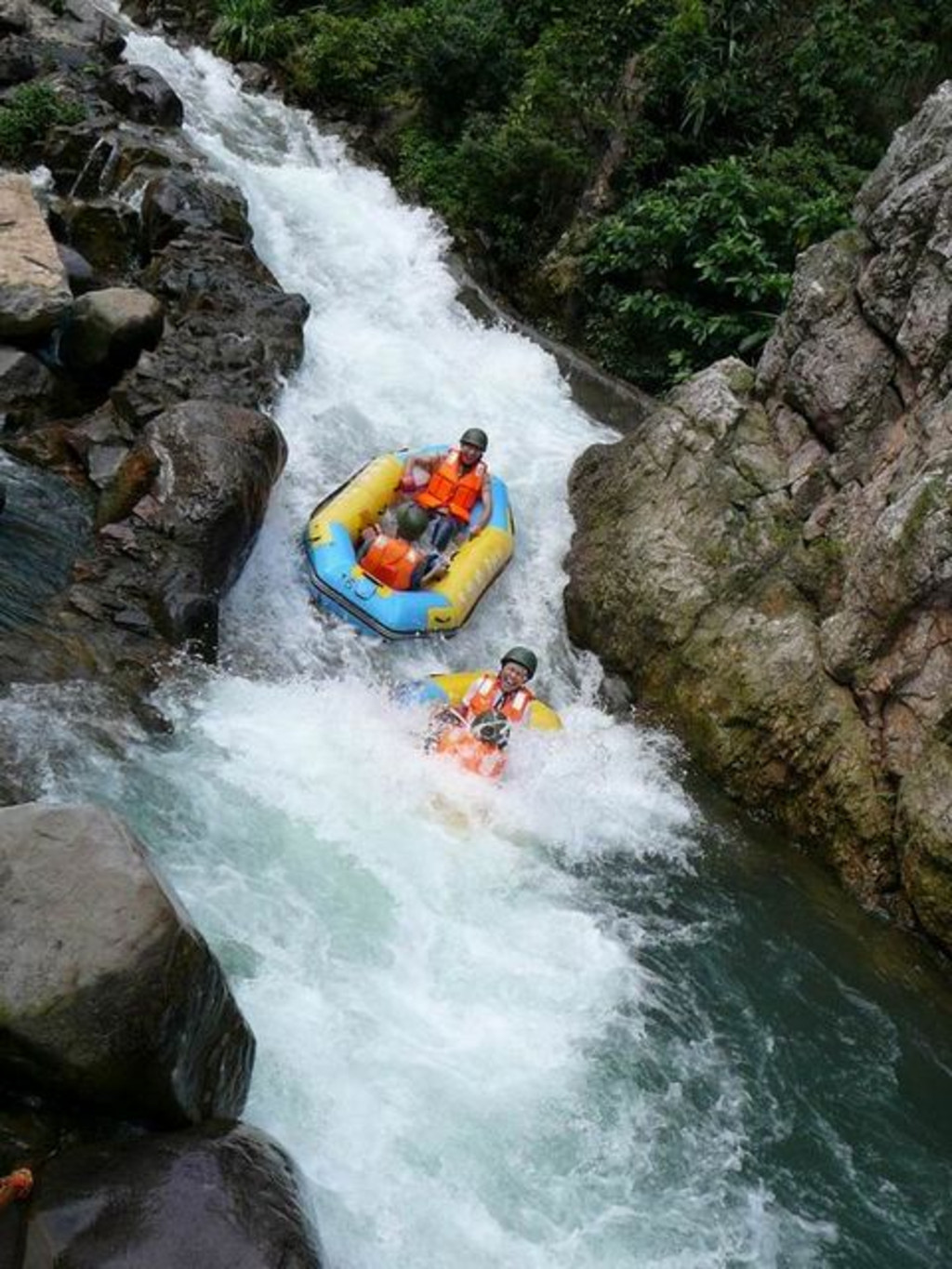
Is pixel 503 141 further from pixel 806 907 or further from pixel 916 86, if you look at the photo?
pixel 806 907

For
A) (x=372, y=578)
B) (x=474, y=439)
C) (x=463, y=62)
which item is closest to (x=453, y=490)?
(x=474, y=439)

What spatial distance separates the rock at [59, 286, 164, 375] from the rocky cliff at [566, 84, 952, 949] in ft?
15.2

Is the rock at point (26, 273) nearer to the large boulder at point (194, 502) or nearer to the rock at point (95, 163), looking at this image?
the large boulder at point (194, 502)

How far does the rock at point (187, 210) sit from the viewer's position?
12391mm

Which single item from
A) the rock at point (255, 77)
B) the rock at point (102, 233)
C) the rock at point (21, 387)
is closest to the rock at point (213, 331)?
the rock at point (102, 233)

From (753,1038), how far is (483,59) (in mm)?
15180

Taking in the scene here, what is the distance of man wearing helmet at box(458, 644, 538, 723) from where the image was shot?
8695mm

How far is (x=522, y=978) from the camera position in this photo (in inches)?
260

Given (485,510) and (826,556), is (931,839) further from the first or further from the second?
(485,510)

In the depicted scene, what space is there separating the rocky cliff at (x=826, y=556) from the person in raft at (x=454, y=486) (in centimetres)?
113

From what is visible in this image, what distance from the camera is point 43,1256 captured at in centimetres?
362

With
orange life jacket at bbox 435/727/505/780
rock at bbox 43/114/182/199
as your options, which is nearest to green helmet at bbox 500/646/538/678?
orange life jacket at bbox 435/727/505/780

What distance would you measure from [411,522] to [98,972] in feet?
21.0

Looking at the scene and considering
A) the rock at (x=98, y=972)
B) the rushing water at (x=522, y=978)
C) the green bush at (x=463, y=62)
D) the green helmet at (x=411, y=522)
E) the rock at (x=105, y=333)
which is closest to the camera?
the rock at (x=98, y=972)
